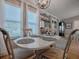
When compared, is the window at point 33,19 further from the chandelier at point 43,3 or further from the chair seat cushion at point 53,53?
the chair seat cushion at point 53,53

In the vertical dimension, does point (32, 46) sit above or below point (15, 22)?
below

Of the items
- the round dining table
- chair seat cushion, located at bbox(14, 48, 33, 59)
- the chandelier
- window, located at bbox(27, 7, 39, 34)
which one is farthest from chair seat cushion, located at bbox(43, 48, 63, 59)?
the chandelier

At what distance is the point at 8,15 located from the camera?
1.51 m

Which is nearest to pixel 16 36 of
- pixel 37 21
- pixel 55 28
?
pixel 37 21

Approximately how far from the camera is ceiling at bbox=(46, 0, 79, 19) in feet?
4.85

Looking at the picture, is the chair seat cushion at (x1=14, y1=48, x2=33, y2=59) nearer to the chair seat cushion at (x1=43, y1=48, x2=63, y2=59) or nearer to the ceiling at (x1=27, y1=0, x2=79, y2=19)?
the chair seat cushion at (x1=43, y1=48, x2=63, y2=59)

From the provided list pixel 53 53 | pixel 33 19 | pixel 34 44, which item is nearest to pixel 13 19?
pixel 33 19

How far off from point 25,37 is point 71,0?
98 centimetres

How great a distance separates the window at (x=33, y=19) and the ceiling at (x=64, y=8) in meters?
0.25

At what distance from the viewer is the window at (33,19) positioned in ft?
5.16

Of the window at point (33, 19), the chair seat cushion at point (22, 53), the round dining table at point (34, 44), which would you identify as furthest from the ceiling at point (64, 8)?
the chair seat cushion at point (22, 53)

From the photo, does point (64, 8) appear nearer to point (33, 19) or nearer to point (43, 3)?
point (43, 3)

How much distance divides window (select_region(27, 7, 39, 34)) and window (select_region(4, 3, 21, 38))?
177mm

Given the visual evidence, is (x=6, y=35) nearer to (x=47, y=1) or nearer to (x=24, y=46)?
(x=24, y=46)
